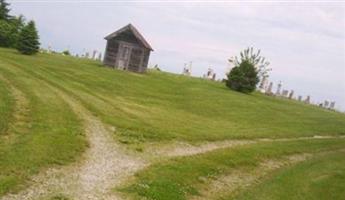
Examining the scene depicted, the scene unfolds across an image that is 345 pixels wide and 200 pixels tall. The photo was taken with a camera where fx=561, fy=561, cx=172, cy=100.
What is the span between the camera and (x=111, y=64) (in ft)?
187

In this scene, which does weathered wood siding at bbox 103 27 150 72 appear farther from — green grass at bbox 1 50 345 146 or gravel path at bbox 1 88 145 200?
gravel path at bbox 1 88 145 200

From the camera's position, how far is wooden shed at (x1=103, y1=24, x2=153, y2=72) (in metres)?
56.3

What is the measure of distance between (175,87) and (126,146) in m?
27.8

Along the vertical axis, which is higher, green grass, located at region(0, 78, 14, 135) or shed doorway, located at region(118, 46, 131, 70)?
shed doorway, located at region(118, 46, 131, 70)

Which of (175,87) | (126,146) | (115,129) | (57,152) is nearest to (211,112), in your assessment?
(175,87)

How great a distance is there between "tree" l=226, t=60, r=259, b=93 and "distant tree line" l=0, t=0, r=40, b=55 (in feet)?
64.6

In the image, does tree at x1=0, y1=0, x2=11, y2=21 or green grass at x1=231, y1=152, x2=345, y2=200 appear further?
tree at x1=0, y1=0, x2=11, y2=21

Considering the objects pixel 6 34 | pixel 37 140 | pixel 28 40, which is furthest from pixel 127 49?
pixel 37 140

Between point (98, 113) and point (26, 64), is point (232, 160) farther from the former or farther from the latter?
point (26, 64)

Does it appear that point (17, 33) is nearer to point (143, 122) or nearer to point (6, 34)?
point (6, 34)

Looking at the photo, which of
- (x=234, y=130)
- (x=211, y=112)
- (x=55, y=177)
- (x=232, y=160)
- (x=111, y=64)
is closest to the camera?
(x=55, y=177)

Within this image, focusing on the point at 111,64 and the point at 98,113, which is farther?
the point at 111,64

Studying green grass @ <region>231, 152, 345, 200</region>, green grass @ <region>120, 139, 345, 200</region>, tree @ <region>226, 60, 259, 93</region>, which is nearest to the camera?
green grass @ <region>120, 139, 345, 200</region>

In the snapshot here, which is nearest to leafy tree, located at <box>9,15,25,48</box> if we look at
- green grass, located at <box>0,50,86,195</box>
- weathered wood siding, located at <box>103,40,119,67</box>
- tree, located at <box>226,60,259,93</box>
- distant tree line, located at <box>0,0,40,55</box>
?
distant tree line, located at <box>0,0,40,55</box>
